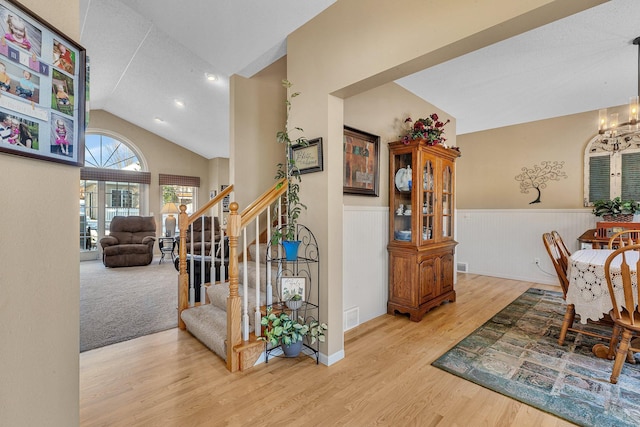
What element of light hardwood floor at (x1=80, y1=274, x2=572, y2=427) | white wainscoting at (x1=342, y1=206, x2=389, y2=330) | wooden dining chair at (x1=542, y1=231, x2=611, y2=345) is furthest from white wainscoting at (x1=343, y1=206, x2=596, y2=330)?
wooden dining chair at (x1=542, y1=231, x2=611, y2=345)

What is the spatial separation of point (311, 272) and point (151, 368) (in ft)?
4.57

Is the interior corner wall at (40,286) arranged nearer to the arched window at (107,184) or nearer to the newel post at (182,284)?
the newel post at (182,284)

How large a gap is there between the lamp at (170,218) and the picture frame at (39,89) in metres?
7.09

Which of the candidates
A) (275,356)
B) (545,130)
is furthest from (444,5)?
(545,130)

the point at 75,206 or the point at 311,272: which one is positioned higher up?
the point at 75,206

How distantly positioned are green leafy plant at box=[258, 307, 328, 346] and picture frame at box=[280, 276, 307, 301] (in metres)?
0.18

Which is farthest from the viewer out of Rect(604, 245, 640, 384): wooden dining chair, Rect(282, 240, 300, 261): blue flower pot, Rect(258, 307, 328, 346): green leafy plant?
Rect(282, 240, 300, 261): blue flower pot

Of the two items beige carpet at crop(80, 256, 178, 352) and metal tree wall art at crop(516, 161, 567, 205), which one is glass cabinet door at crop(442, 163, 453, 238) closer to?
metal tree wall art at crop(516, 161, 567, 205)

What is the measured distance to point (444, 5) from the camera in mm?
1560

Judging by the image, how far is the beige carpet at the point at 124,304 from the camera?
279cm

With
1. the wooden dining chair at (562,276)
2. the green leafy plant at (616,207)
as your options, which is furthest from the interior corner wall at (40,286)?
the green leafy plant at (616,207)

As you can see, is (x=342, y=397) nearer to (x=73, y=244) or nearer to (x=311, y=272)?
(x=311, y=272)

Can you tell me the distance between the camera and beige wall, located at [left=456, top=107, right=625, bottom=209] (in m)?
4.36

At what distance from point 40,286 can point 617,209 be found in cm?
561
